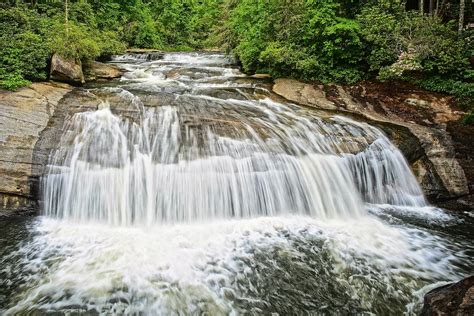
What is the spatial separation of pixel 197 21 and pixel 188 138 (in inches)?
1204

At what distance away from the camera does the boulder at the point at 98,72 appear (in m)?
11.4

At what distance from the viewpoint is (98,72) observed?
1185 cm

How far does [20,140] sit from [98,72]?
241 inches

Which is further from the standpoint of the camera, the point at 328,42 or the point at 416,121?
the point at 328,42

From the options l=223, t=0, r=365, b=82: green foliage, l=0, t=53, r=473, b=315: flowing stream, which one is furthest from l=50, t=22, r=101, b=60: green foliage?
l=223, t=0, r=365, b=82: green foliage

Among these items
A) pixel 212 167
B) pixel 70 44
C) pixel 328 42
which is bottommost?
pixel 212 167

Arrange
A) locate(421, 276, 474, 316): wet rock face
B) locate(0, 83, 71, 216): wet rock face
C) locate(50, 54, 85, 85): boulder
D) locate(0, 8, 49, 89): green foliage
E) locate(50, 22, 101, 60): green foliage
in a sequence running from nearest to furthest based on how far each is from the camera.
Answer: locate(421, 276, 474, 316): wet rock face, locate(0, 83, 71, 216): wet rock face, locate(0, 8, 49, 89): green foliage, locate(50, 54, 85, 85): boulder, locate(50, 22, 101, 60): green foliage

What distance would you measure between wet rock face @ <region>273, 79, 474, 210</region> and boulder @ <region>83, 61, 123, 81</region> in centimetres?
634

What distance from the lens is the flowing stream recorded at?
171 inches

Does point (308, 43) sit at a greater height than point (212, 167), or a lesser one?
greater

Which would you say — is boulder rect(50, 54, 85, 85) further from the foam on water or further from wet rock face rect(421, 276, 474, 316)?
wet rock face rect(421, 276, 474, 316)

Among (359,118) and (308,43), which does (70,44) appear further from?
(359,118)

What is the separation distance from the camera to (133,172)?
254 inches

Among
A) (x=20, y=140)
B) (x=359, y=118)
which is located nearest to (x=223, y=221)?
(x=20, y=140)
